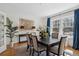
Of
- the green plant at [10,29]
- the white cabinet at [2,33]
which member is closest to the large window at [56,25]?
the green plant at [10,29]

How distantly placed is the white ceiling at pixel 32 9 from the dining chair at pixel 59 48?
0.65 m

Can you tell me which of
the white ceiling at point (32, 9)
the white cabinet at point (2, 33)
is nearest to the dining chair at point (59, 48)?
the white ceiling at point (32, 9)

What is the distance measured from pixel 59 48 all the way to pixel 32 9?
41.2 inches

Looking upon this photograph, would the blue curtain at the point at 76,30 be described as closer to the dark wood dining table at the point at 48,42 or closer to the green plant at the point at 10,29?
the dark wood dining table at the point at 48,42

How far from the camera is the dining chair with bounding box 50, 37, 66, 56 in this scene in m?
1.69

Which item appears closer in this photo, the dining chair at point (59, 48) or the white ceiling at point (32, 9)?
the white ceiling at point (32, 9)

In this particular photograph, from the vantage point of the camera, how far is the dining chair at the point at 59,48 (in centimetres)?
169

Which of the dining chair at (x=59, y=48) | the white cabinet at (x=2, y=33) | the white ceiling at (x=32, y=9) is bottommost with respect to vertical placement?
the dining chair at (x=59, y=48)

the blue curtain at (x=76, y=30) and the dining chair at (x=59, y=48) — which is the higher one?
the blue curtain at (x=76, y=30)

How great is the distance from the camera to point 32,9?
1.64 metres

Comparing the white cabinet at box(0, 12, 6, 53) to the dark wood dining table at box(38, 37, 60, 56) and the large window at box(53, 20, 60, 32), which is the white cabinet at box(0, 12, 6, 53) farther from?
the large window at box(53, 20, 60, 32)

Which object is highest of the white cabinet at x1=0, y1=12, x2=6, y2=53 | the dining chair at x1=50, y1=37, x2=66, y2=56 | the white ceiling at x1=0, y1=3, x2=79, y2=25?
the white ceiling at x1=0, y1=3, x2=79, y2=25

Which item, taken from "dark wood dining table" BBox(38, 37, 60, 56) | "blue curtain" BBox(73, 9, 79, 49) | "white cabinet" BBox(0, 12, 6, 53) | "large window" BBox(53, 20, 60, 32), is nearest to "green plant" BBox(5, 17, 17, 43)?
"white cabinet" BBox(0, 12, 6, 53)

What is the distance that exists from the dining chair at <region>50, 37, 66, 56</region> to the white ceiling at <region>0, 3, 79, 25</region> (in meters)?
0.65
